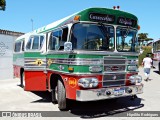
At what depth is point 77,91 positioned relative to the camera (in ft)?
21.5

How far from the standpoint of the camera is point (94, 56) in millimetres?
6781

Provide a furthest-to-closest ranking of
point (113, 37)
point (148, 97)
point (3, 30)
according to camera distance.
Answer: point (3, 30), point (148, 97), point (113, 37)

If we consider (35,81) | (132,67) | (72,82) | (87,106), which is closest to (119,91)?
(132,67)

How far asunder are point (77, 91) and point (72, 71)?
58 cm

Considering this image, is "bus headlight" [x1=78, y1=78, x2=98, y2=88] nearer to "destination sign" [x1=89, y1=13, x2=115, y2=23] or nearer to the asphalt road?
the asphalt road

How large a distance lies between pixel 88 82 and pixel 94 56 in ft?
2.41

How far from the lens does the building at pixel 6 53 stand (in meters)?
17.9

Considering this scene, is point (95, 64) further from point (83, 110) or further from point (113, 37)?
point (83, 110)

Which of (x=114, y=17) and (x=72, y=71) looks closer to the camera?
(x=72, y=71)

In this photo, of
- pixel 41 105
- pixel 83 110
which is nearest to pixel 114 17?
pixel 83 110

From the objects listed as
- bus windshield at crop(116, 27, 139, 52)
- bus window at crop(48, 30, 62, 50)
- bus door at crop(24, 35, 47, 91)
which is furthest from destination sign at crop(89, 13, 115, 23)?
bus door at crop(24, 35, 47, 91)

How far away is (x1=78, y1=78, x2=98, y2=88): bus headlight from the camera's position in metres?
6.55

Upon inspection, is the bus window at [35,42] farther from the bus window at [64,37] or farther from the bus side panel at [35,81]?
the bus window at [64,37]

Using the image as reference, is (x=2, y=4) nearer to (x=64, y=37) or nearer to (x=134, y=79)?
(x=64, y=37)
